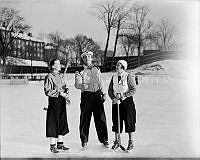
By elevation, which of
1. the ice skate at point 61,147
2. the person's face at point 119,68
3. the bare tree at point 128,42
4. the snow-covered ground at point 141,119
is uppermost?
the bare tree at point 128,42

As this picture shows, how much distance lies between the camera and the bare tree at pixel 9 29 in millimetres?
2553

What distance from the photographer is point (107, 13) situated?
8.41ft

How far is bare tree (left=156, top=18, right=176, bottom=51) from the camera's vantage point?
2.58 meters

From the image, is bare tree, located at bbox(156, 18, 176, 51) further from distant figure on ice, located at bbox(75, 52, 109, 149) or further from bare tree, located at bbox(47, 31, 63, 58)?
bare tree, located at bbox(47, 31, 63, 58)

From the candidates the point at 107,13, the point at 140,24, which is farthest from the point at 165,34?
the point at 107,13

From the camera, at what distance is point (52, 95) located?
2262mm

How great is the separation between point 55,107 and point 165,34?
1166 mm

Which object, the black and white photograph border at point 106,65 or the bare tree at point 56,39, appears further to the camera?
the bare tree at point 56,39

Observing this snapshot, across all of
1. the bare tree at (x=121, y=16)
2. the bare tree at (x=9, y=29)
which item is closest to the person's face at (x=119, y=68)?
the bare tree at (x=121, y=16)

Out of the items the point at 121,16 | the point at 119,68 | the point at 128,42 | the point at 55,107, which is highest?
the point at 121,16

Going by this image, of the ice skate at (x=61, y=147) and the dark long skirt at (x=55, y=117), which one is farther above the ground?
the dark long skirt at (x=55, y=117)

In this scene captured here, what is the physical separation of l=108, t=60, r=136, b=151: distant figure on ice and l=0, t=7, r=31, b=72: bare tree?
934mm

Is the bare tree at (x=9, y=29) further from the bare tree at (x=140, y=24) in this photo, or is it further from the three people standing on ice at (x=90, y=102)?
the bare tree at (x=140, y=24)

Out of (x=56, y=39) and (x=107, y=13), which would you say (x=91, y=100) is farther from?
(x=107, y=13)
